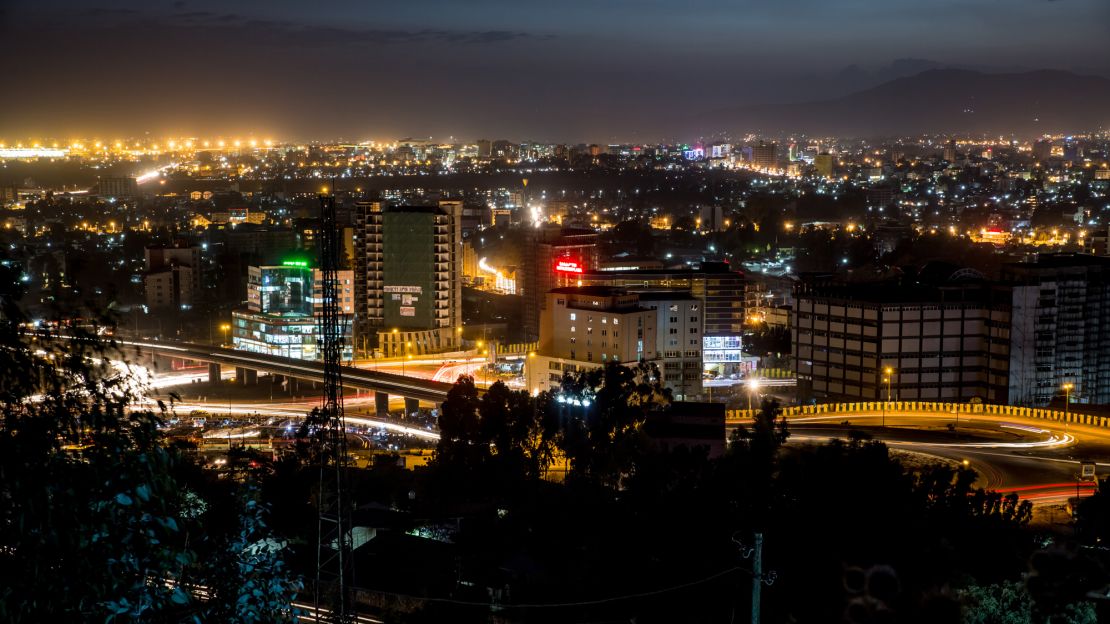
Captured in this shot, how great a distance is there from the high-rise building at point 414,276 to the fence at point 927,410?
20.3ft

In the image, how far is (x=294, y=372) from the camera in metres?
13.6

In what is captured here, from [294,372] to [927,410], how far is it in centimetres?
663

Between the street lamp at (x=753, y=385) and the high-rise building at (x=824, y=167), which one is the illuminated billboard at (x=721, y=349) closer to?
the street lamp at (x=753, y=385)

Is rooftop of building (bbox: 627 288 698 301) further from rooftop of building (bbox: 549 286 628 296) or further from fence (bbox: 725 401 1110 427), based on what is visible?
fence (bbox: 725 401 1110 427)

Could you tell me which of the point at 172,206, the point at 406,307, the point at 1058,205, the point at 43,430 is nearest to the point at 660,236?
the point at 1058,205

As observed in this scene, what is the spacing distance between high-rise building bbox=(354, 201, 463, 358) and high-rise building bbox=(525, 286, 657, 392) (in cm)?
417

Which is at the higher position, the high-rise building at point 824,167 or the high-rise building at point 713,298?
the high-rise building at point 824,167

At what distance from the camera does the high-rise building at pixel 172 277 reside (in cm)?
2072

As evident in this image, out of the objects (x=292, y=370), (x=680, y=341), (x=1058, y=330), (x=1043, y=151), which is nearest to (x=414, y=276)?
(x=292, y=370)

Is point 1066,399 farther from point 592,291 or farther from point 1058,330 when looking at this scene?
point 592,291

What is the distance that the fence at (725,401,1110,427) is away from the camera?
11.2m

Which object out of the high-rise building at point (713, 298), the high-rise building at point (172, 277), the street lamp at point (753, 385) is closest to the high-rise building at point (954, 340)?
the street lamp at point (753, 385)

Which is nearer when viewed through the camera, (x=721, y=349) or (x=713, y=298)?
(x=721, y=349)

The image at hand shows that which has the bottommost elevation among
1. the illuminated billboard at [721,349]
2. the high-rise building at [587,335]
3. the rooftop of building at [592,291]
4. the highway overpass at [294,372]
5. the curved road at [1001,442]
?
the curved road at [1001,442]
